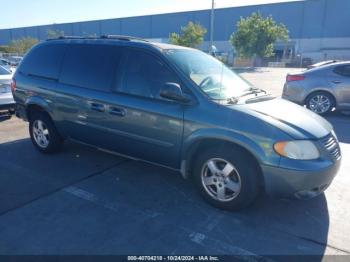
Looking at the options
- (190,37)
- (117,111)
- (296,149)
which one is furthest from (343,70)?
(190,37)

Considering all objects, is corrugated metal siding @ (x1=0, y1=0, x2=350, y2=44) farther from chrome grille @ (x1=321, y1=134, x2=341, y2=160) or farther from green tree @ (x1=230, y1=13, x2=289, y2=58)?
chrome grille @ (x1=321, y1=134, x2=341, y2=160)

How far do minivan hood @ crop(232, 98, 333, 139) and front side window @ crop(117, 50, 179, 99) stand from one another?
1013 mm

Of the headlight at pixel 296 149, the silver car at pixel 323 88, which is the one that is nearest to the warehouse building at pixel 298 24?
the silver car at pixel 323 88

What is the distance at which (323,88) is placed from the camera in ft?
28.1

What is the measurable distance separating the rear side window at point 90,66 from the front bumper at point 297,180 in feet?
7.86

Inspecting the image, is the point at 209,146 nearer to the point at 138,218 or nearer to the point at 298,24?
the point at 138,218

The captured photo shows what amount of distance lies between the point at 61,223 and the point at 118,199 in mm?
745

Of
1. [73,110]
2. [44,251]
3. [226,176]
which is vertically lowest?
[44,251]

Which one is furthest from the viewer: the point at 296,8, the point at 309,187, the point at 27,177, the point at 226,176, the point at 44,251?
the point at 296,8

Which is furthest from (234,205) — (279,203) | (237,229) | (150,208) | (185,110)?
(185,110)

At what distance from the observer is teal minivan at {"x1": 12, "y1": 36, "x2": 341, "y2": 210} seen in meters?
3.14

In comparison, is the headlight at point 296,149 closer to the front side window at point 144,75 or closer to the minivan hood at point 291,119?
the minivan hood at point 291,119

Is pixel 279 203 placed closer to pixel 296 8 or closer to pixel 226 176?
pixel 226 176

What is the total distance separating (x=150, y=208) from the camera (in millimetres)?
3568
